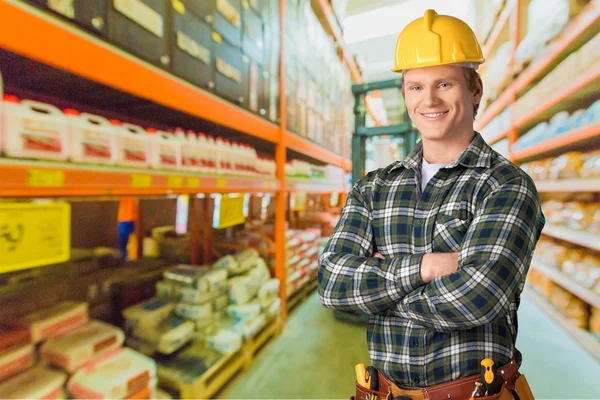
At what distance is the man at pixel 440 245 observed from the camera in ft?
2.63

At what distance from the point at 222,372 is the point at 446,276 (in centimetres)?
160

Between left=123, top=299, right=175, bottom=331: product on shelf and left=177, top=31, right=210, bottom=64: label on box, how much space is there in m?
1.43

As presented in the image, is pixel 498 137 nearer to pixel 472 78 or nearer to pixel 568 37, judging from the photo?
pixel 568 37

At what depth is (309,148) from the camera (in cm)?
335

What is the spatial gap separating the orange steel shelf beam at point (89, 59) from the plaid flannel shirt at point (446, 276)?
3.37ft

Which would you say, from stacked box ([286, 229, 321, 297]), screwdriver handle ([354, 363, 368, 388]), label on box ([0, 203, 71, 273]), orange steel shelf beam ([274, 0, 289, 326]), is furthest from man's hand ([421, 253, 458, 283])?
stacked box ([286, 229, 321, 297])

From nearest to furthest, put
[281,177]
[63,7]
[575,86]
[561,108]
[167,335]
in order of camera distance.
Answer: [63,7] < [167,335] < [575,86] < [281,177] < [561,108]

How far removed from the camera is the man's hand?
83 centimetres

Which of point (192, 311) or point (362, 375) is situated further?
point (192, 311)

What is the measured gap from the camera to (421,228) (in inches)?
37.2

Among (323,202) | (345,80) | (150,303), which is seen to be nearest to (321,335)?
(150,303)

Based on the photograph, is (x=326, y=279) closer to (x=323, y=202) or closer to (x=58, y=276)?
(x=58, y=276)

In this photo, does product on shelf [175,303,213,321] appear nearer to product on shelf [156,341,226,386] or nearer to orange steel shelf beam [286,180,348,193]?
product on shelf [156,341,226,386]

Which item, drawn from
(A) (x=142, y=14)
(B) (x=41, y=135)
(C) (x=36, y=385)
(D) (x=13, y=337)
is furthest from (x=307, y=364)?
(A) (x=142, y=14)
